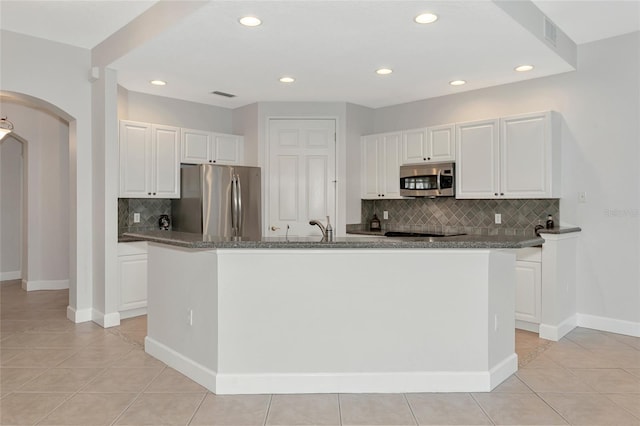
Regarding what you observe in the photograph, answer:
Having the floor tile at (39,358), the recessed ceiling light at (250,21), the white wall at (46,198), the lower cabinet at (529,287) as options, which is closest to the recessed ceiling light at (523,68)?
the lower cabinet at (529,287)

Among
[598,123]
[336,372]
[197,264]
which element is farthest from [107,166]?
[598,123]

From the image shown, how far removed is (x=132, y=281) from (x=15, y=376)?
5.40 feet

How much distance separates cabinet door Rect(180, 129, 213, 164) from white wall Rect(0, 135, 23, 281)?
3.62 metres

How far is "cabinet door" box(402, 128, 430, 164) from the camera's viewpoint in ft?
17.7

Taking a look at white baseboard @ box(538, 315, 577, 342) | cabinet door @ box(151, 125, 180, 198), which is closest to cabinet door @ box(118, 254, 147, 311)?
cabinet door @ box(151, 125, 180, 198)

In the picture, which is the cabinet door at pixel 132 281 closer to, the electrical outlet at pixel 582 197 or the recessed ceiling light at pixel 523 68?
the recessed ceiling light at pixel 523 68

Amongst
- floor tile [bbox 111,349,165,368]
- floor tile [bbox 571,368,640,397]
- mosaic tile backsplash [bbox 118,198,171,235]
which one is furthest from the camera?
mosaic tile backsplash [bbox 118,198,171,235]

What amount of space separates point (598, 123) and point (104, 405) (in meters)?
4.73

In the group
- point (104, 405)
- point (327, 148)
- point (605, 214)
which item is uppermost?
point (327, 148)

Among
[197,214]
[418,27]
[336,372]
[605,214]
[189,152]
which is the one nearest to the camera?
[336,372]

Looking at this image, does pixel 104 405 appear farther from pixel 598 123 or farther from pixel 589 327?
pixel 598 123

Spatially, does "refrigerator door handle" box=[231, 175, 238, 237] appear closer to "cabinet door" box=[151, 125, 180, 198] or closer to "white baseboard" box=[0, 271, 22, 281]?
"cabinet door" box=[151, 125, 180, 198]

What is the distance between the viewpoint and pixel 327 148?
584cm

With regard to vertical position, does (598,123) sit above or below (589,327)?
above
